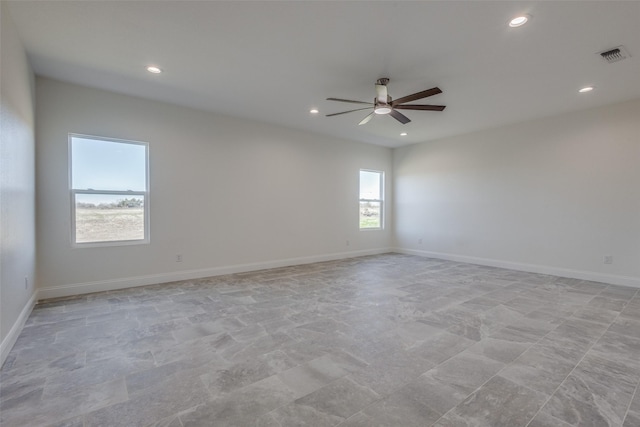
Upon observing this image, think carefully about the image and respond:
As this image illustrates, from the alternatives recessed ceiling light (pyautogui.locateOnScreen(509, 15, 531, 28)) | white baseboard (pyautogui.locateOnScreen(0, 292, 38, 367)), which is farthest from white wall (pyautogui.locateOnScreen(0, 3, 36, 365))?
recessed ceiling light (pyautogui.locateOnScreen(509, 15, 531, 28))

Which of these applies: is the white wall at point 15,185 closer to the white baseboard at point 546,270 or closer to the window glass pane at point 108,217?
the window glass pane at point 108,217

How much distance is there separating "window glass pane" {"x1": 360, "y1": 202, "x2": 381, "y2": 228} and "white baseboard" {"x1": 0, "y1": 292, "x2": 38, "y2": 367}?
6.01 metres

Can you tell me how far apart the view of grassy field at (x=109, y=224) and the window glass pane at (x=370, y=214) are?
4.80 metres

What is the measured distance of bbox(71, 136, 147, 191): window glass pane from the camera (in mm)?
4105

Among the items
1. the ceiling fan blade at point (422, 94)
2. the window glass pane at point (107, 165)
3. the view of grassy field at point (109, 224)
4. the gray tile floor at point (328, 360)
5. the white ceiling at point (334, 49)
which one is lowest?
the gray tile floor at point (328, 360)

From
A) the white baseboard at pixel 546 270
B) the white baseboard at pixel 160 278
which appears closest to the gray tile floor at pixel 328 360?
the white baseboard at pixel 160 278

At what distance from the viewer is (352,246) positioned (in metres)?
7.25

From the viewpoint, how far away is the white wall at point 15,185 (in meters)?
2.38

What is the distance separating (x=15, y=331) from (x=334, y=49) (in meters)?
4.02

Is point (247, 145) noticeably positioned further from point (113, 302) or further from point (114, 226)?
point (113, 302)

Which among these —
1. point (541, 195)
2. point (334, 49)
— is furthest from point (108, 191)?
point (541, 195)

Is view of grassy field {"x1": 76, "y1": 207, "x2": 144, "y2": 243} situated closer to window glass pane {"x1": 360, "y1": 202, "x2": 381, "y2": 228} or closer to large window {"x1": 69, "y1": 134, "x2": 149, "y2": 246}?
large window {"x1": 69, "y1": 134, "x2": 149, "y2": 246}

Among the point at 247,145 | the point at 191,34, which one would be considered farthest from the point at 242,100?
the point at 191,34

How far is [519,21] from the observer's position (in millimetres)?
2576
